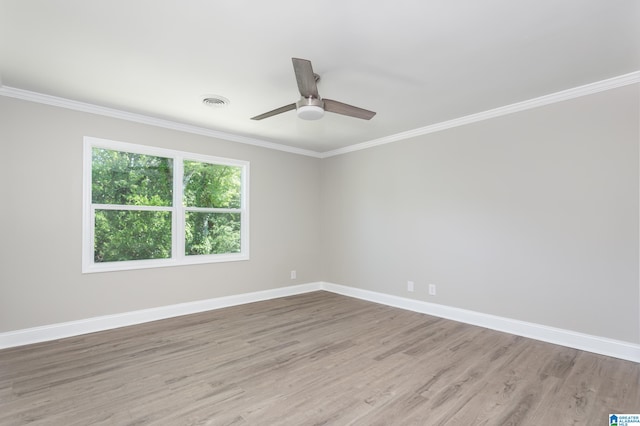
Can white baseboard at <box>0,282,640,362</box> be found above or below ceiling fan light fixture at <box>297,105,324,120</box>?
below

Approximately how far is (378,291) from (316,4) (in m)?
4.02

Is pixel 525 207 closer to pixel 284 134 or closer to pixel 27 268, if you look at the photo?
pixel 284 134

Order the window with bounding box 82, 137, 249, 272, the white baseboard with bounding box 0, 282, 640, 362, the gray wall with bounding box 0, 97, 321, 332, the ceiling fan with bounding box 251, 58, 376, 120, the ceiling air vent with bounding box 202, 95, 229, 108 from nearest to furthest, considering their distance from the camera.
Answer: the ceiling fan with bounding box 251, 58, 376, 120
the white baseboard with bounding box 0, 282, 640, 362
the gray wall with bounding box 0, 97, 321, 332
the ceiling air vent with bounding box 202, 95, 229, 108
the window with bounding box 82, 137, 249, 272

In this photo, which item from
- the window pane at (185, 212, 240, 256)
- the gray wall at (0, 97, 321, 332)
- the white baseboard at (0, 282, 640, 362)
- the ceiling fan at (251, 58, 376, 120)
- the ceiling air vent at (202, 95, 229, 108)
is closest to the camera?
the ceiling fan at (251, 58, 376, 120)

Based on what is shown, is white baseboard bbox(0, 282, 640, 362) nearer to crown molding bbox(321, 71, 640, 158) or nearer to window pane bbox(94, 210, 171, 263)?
window pane bbox(94, 210, 171, 263)

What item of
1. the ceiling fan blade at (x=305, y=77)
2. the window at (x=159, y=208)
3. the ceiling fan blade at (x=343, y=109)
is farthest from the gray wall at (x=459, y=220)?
the ceiling fan blade at (x=305, y=77)

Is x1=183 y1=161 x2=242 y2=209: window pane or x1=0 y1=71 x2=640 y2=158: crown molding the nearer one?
x1=0 y1=71 x2=640 y2=158: crown molding

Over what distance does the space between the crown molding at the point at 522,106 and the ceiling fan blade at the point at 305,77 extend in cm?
230

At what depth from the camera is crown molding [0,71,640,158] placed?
3.02 m

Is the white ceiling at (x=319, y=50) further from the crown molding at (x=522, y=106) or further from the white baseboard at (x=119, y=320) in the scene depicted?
the white baseboard at (x=119, y=320)

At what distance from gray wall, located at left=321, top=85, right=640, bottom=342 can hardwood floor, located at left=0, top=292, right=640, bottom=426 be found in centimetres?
48

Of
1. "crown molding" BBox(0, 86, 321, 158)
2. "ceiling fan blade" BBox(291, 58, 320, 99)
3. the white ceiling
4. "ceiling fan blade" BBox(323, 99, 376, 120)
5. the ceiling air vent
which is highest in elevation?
the white ceiling

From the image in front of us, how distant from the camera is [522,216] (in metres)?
3.49

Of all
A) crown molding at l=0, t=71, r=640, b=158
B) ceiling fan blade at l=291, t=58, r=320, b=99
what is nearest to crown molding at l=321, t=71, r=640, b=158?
crown molding at l=0, t=71, r=640, b=158
